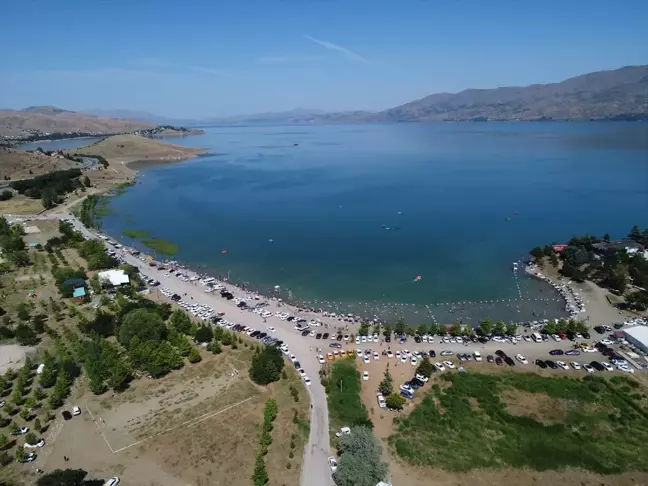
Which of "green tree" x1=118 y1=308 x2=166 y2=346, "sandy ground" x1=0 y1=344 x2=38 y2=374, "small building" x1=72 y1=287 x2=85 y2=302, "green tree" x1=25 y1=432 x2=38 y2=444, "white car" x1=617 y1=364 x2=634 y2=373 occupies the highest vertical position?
"green tree" x1=118 y1=308 x2=166 y2=346

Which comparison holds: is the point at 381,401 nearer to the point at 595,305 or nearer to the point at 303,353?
the point at 303,353

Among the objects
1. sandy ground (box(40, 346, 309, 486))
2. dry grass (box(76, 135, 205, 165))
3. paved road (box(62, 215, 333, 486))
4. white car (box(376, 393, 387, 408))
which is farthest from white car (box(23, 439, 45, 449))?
dry grass (box(76, 135, 205, 165))

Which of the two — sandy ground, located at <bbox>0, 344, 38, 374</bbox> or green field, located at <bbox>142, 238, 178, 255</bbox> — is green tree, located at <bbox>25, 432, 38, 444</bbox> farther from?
green field, located at <bbox>142, 238, 178, 255</bbox>

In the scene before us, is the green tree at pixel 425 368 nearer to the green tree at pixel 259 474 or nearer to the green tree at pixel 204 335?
the green tree at pixel 259 474

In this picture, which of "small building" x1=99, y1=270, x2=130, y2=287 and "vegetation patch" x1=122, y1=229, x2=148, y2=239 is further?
"vegetation patch" x1=122, y1=229, x2=148, y2=239

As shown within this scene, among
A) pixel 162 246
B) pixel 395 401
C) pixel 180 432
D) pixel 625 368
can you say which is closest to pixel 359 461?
pixel 395 401
